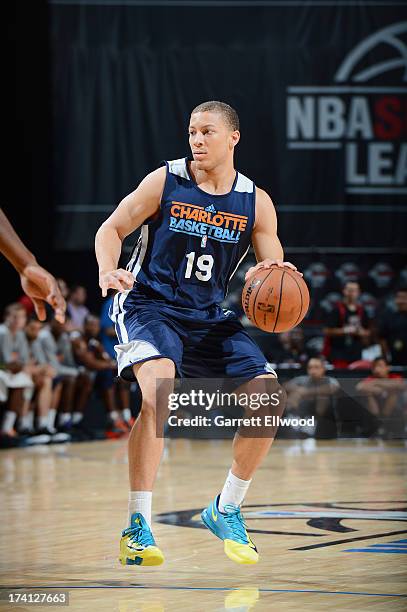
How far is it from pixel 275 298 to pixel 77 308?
7.98 m

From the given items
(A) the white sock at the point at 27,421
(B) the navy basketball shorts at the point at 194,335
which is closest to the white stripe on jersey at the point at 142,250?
(B) the navy basketball shorts at the point at 194,335

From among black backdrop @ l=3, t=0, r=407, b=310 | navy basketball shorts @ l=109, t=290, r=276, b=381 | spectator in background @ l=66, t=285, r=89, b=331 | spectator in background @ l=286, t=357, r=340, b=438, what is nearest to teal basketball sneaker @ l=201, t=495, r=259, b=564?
navy basketball shorts @ l=109, t=290, r=276, b=381

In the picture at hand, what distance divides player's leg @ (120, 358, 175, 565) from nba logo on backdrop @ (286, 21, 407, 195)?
30.5ft

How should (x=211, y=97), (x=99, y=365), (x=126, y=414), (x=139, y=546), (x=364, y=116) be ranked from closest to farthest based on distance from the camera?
(x=139, y=546) < (x=99, y=365) < (x=126, y=414) < (x=211, y=97) < (x=364, y=116)

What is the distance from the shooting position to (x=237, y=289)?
13.1m

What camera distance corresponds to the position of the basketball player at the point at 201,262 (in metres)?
4.71

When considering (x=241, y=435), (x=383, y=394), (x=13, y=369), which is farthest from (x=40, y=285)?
(x=383, y=394)

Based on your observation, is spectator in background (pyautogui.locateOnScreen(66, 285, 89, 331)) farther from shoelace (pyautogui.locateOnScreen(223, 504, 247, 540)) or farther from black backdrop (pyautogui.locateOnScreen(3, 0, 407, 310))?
shoelace (pyautogui.locateOnScreen(223, 504, 247, 540))

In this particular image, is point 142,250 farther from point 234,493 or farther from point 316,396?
point 316,396

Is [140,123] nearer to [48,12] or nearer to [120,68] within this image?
[120,68]

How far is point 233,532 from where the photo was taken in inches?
183

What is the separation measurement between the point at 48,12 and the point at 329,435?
245 inches

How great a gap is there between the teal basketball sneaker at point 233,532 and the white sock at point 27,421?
271 inches

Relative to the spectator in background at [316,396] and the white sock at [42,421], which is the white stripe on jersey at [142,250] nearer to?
the spectator in background at [316,396]
